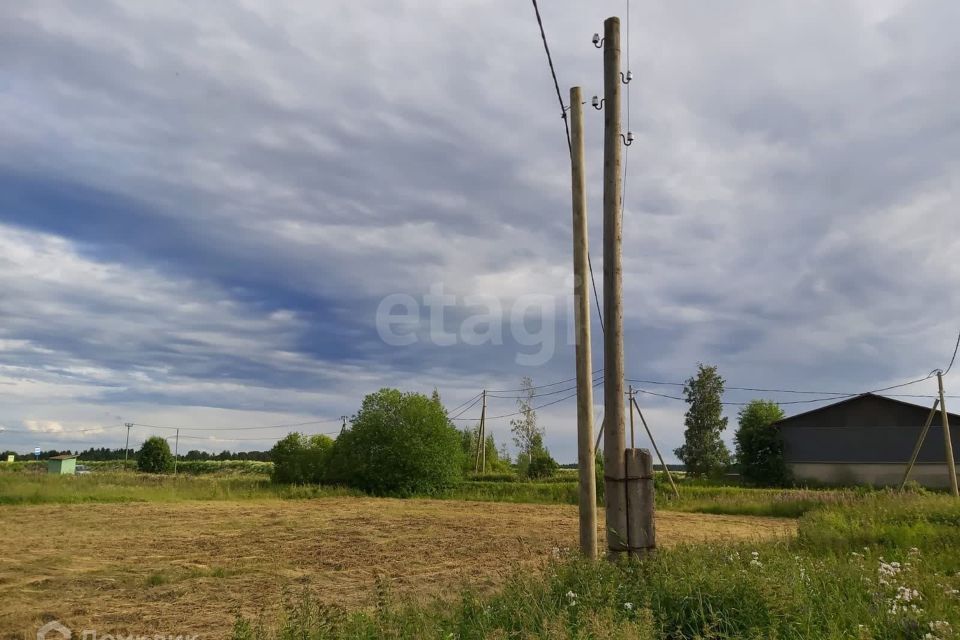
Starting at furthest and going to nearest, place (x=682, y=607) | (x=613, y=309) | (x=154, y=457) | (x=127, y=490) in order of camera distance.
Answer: (x=154, y=457), (x=127, y=490), (x=613, y=309), (x=682, y=607)

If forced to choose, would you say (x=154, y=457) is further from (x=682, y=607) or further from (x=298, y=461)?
(x=682, y=607)

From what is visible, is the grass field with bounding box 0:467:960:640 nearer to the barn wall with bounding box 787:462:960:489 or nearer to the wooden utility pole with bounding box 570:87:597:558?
the wooden utility pole with bounding box 570:87:597:558

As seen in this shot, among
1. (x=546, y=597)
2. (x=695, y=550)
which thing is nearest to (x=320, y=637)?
(x=546, y=597)

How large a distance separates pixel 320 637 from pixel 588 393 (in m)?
4.97

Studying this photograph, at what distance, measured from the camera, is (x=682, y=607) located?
507 centimetres

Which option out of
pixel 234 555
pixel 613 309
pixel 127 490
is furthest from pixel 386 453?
pixel 613 309

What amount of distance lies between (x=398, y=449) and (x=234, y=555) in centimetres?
1922

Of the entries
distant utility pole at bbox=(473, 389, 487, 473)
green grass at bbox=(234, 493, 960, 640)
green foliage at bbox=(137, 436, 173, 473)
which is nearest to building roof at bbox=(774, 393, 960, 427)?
distant utility pole at bbox=(473, 389, 487, 473)

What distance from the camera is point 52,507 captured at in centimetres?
2100

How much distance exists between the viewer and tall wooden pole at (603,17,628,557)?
6984mm

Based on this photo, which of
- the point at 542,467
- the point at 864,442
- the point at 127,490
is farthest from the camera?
the point at 542,467

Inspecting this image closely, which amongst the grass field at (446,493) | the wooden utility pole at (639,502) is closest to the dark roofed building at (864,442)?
the grass field at (446,493)

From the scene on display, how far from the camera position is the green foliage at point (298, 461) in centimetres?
3322

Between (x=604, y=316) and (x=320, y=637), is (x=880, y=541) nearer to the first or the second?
(x=604, y=316)
